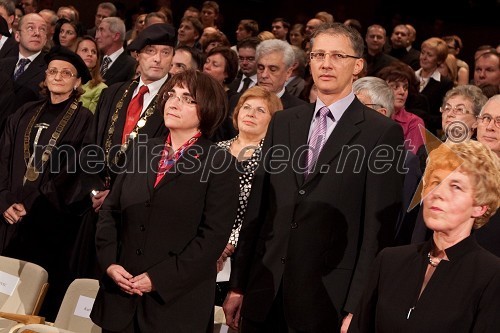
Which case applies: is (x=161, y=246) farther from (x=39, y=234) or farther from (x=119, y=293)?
(x=39, y=234)

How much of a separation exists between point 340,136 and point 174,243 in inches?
32.4

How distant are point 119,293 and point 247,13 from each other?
9.65 meters

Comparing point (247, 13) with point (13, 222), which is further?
point (247, 13)

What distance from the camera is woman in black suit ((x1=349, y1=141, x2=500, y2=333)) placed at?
2.84m

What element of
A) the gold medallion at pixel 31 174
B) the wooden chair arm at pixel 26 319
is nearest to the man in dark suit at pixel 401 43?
the gold medallion at pixel 31 174

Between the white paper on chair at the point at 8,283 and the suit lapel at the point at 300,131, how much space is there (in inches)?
69.2

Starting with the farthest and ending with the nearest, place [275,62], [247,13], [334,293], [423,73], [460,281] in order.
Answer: [247,13], [423,73], [275,62], [334,293], [460,281]

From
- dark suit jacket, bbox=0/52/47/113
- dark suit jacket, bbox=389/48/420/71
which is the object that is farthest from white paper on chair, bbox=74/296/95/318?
dark suit jacket, bbox=389/48/420/71

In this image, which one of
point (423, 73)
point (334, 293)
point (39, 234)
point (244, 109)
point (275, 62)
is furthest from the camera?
point (423, 73)

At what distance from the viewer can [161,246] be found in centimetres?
375

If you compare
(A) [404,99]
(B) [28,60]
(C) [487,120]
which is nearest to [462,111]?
(C) [487,120]

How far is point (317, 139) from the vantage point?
3.76 metres

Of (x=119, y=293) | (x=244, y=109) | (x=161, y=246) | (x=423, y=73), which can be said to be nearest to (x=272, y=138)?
(x=161, y=246)

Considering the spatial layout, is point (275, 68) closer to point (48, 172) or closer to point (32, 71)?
point (48, 172)
